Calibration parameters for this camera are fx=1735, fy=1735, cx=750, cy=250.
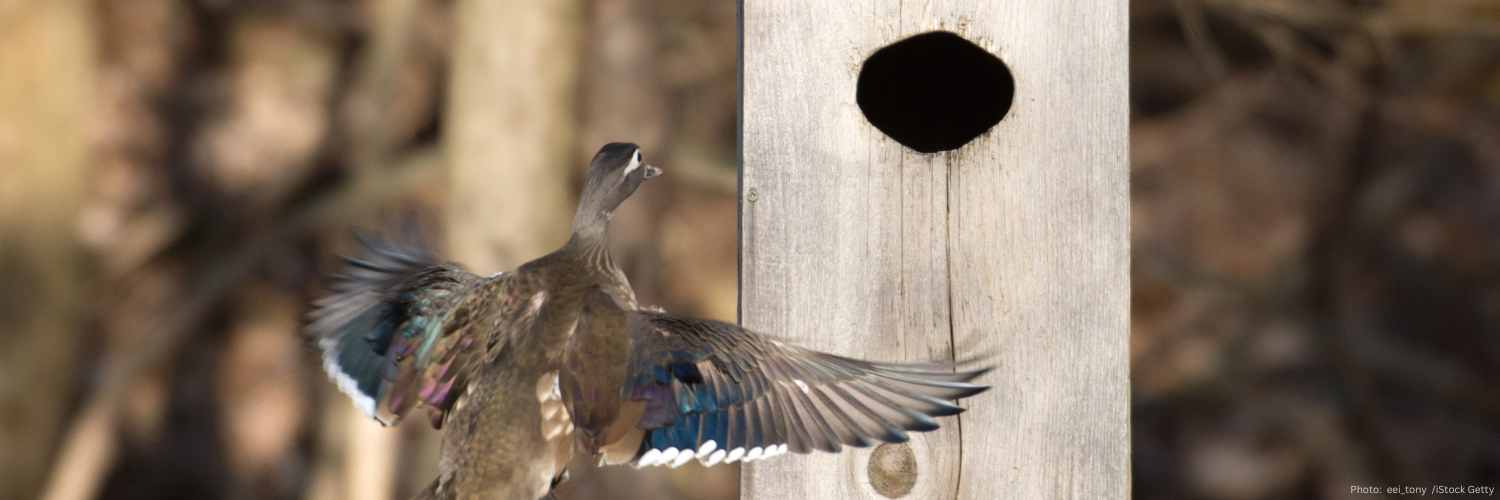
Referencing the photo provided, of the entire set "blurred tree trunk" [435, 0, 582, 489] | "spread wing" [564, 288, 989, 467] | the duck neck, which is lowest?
"spread wing" [564, 288, 989, 467]

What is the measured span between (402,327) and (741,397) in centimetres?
83

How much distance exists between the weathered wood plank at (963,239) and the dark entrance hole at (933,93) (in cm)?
73

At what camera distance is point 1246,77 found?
29.5ft

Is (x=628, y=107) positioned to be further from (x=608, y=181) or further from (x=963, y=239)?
(x=963, y=239)

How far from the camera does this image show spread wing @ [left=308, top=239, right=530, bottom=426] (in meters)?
3.30

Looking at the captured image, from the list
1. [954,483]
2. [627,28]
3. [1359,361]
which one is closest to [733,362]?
[954,483]

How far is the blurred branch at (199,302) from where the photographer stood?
22.1ft

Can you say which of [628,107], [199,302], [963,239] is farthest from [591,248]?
[199,302]

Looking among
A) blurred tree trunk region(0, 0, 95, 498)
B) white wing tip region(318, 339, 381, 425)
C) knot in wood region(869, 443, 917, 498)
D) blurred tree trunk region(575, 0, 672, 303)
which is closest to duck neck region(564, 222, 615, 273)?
white wing tip region(318, 339, 381, 425)

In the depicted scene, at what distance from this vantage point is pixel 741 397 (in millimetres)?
3039

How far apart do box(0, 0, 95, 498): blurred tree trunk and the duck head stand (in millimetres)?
4330

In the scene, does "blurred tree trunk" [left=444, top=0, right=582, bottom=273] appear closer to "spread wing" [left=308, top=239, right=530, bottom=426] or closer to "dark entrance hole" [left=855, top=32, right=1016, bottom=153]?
"dark entrance hole" [left=855, top=32, right=1016, bottom=153]

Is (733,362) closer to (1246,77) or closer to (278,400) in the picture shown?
(1246,77)

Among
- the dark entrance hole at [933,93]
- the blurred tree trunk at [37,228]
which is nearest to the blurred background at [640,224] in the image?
the blurred tree trunk at [37,228]
